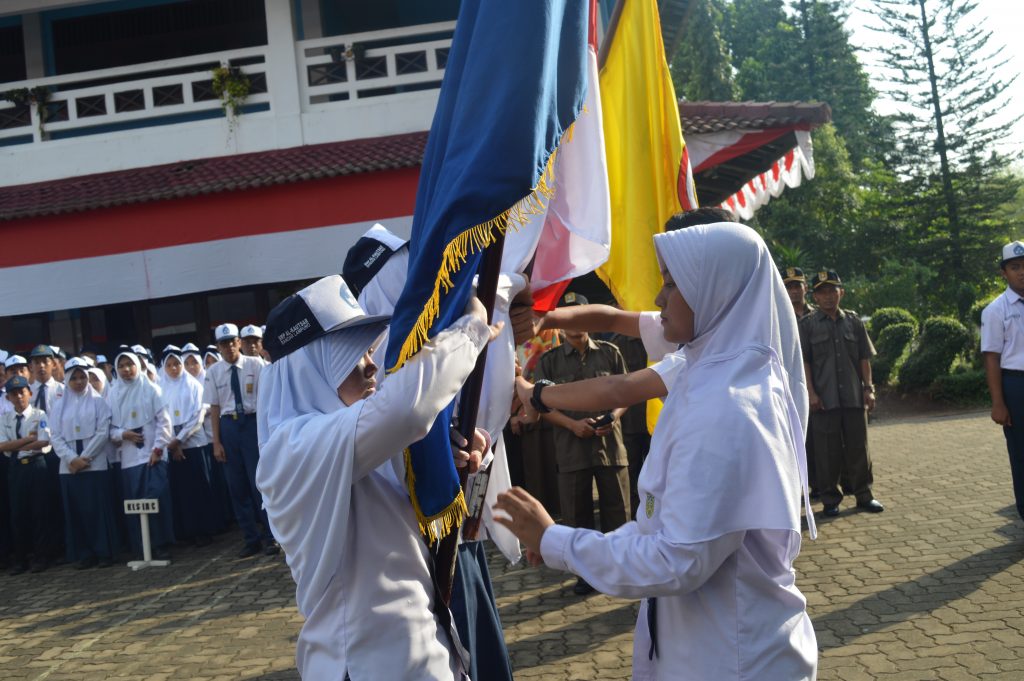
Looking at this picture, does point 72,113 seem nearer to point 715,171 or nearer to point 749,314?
point 715,171

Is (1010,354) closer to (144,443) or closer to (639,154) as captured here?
(639,154)

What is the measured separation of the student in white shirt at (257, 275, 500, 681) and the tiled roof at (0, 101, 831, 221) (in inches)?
398

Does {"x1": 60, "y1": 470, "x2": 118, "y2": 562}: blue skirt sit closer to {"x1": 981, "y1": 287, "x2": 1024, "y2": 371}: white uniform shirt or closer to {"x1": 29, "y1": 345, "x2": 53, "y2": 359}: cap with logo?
{"x1": 29, "y1": 345, "x2": 53, "y2": 359}: cap with logo

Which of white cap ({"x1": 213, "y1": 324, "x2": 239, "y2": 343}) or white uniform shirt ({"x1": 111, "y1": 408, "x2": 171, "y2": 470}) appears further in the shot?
white uniform shirt ({"x1": 111, "y1": 408, "x2": 171, "y2": 470})

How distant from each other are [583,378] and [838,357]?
254cm

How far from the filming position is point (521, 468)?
9516mm

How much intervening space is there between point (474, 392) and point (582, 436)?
13.0 feet

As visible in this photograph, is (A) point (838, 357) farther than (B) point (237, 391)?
No

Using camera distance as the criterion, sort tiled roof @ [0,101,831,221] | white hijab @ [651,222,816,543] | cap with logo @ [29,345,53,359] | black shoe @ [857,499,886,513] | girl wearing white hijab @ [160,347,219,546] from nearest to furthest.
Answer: white hijab @ [651,222,816,543]
black shoe @ [857,499,886,513]
girl wearing white hijab @ [160,347,219,546]
cap with logo @ [29,345,53,359]
tiled roof @ [0,101,831,221]

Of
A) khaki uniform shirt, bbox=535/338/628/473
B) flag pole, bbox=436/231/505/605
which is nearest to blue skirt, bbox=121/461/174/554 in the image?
khaki uniform shirt, bbox=535/338/628/473

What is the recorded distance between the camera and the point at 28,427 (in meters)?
9.53

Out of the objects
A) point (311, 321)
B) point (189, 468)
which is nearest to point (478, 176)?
point (311, 321)

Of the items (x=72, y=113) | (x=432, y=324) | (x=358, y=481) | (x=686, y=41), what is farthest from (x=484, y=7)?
(x=686, y=41)

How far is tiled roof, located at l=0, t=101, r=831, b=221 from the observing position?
12.1 metres
